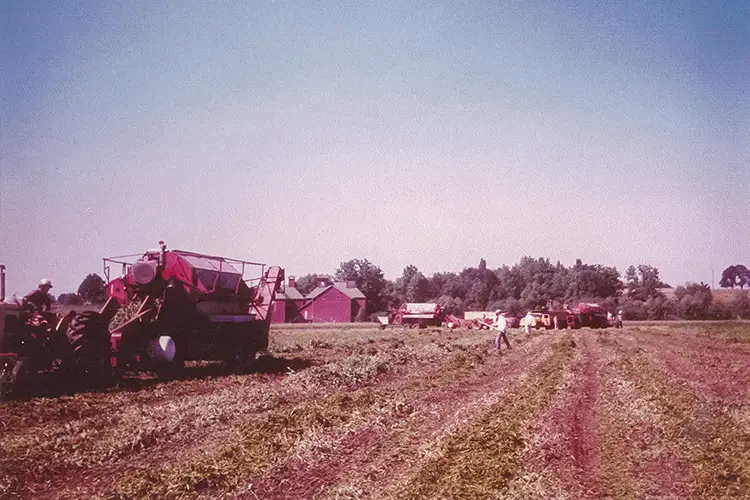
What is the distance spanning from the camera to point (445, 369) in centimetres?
1658

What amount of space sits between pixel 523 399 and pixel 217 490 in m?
6.75

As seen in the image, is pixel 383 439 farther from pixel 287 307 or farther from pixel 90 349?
pixel 287 307

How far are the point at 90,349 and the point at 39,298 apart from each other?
149 cm

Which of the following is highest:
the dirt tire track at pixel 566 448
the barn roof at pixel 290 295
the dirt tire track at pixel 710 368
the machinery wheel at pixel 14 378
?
the barn roof at pixel 290 295

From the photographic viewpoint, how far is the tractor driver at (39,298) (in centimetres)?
1170

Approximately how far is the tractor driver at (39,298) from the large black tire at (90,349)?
0.68 m

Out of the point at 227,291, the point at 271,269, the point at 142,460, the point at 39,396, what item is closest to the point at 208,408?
the point at 142,460

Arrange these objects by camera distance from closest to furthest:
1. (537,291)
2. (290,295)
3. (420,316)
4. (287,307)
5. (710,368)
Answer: (710,368), (420,316), (287,307), (290,295), (537,291)

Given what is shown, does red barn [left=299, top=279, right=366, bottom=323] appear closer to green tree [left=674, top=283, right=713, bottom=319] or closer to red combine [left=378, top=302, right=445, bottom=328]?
red combine [left=378, top=302, right=445, bottom=328]

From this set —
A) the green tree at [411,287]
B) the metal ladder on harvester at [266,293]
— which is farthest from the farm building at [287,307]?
the metal ladder on harvester at [266,293]

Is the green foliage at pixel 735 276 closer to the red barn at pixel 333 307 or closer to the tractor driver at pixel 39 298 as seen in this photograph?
the red barn at pixel 333 307

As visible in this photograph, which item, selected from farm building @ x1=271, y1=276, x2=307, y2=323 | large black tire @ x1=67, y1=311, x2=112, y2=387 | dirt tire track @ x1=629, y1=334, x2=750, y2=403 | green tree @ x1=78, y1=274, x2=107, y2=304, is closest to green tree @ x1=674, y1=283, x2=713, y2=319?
farm building @ x1=271, y1=276, x2=307, y2=323

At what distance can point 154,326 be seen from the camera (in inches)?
558

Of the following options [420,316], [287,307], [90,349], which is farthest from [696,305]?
[90,349]
